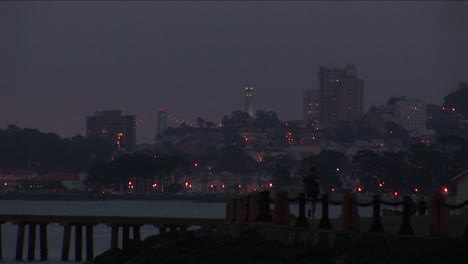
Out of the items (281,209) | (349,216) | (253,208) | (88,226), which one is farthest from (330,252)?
(88,226)

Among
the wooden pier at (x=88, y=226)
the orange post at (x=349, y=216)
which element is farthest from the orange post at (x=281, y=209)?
the wooden pier at (x=88, y=226)

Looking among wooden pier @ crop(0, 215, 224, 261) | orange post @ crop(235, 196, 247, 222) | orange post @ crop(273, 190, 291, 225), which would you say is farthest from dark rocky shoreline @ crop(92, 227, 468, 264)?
wooden pier @ crop(0, 215, 224, 261)

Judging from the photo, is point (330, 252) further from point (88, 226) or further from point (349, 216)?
point (88, 226)

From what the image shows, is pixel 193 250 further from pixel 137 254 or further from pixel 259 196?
pixel 137 254

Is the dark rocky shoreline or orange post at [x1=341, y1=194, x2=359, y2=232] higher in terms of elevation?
orange post at [x1=341, y1=194, x2=359, y2=232]

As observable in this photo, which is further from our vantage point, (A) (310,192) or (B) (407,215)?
(A) (310,192)

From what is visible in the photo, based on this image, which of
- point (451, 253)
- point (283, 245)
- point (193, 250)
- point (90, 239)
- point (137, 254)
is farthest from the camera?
point (90, 239)

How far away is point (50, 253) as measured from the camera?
108938 millimetres

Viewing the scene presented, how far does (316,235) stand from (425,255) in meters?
4.27

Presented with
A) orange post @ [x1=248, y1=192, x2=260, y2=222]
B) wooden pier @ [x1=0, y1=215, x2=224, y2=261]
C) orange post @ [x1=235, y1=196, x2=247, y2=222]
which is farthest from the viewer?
wooden pier @ [x1=0, y1=215, x2=224, y2=261]

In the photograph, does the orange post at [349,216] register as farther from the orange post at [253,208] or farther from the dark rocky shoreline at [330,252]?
the orange post at [253,208]

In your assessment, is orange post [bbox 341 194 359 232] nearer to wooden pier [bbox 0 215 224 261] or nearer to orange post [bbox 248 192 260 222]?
orange post [bbox 248 192 260 222]

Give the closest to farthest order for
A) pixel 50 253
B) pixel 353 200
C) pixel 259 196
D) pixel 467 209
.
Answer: pixel 353 200 → pixel 259 196 → pixel 467 209 → pixel 50 253

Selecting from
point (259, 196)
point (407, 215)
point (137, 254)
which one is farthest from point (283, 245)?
point (137, 254)
